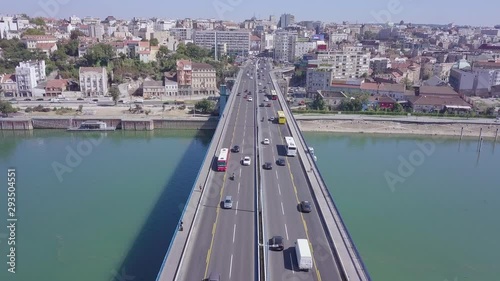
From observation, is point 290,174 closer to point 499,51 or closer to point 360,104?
point 360,104

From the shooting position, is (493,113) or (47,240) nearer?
(47,240)

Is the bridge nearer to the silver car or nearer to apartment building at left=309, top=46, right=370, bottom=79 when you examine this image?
the silver car

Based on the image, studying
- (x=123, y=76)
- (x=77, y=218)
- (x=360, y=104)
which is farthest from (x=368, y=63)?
(x=77, y=218)

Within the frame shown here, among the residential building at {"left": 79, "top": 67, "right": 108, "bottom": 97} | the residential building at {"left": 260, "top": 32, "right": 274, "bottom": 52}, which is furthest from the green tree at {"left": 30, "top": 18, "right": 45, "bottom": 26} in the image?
the residential building at {"left": 79, "top": 67, "right": 108, "bottom": 97}

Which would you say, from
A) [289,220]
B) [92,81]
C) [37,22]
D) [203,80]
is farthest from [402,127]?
[37,22]

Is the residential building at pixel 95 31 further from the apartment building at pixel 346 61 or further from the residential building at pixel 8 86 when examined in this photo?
the apartment building at pixel 346 61

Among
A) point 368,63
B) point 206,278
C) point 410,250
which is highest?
point 368,63
